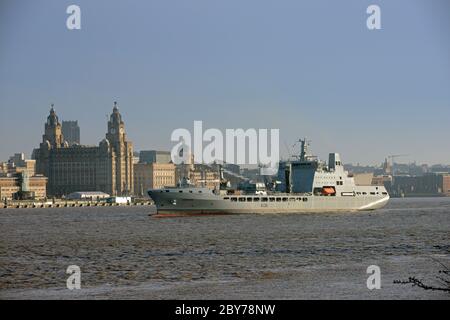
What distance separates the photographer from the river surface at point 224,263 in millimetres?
33844

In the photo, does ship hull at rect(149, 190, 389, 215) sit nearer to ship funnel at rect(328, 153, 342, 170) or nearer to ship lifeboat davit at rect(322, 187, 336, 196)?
ship lifeboat davit at rect(322, 187, 336, 196)

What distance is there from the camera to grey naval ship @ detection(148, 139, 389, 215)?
103 m

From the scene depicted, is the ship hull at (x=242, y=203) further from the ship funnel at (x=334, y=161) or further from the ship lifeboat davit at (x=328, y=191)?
the ship funnel at (x=334, y=161)

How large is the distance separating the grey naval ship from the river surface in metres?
30.4

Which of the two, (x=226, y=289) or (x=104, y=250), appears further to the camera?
(x=104, y=250)

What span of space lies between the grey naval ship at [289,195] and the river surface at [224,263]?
30.4 meters

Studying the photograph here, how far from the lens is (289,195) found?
11138 cm

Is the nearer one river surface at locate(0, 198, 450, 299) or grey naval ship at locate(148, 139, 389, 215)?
river surface at locate(0, 198, 450, 299)

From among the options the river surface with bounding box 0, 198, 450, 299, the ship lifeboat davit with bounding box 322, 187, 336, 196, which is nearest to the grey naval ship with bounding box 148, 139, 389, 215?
the ship lifeboat davit with bounding box 322, 187, 336, 196

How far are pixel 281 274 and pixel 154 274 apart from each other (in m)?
5.40

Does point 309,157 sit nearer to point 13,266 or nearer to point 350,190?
point 350,190

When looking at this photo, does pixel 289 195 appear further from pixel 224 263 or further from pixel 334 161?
pixel 224 263
